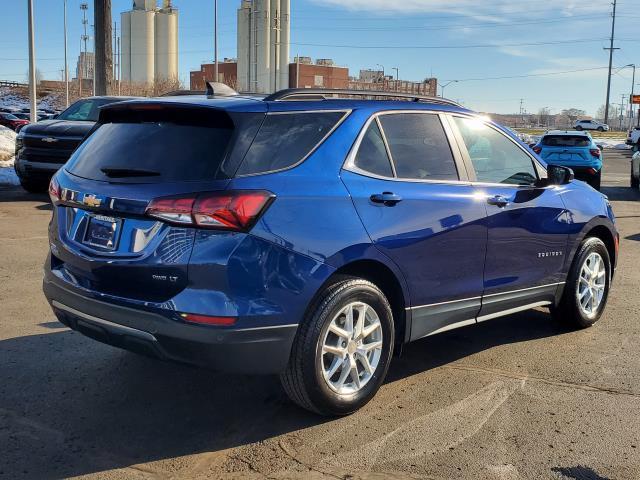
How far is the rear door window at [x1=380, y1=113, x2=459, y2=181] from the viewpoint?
4273mm

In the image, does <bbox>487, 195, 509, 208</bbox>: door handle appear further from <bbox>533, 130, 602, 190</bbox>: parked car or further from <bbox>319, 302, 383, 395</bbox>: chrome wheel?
<bbox>533, 130, 602, 190</bbox>: parked car

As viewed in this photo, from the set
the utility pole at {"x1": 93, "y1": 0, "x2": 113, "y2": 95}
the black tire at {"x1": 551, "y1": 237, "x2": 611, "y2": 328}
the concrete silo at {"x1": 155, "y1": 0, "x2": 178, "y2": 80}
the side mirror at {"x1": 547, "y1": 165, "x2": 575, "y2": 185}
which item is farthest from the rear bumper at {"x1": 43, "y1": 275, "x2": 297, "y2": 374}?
the concrete silo at {"x1": 155, "y1": 0, "x2": 178, "y2": 80}

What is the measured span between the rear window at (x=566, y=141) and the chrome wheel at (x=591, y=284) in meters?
13.3

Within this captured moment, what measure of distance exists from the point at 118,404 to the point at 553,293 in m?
3.37

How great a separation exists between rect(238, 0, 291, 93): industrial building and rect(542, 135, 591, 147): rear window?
255 ft

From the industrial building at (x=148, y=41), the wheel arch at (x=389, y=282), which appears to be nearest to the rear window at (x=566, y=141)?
the wheel arch at (x=389, y=282)

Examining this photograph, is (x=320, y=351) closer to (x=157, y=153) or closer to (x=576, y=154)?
(x=157, y=153)

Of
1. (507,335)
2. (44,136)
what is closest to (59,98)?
(44,136)

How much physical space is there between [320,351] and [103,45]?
16051mm

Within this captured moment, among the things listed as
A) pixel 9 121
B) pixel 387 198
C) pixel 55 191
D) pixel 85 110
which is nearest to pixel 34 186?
pixel 85 110

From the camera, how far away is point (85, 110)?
13609mm

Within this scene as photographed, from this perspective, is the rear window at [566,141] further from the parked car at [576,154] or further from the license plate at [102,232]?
the license plate at [102,232]

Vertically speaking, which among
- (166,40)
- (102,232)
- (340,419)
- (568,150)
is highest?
(166,40)

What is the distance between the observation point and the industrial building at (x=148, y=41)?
111 meters
